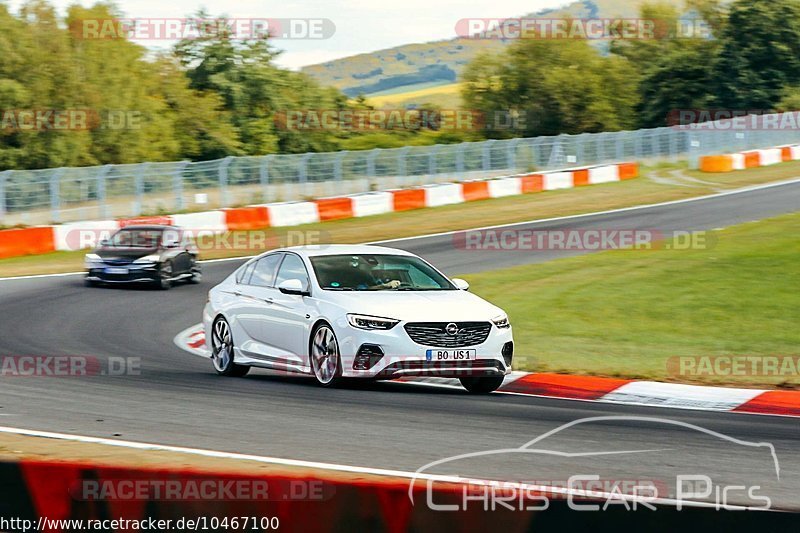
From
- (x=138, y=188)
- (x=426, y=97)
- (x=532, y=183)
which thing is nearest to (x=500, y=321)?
(x=138, y=188)

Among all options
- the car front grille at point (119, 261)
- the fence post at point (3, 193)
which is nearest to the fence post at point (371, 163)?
the fence post at point (3, 193)

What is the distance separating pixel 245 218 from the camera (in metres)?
30.8

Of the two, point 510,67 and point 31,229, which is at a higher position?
point 510,67

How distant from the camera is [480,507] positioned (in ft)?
15.5

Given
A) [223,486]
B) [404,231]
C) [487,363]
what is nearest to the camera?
[223,486]

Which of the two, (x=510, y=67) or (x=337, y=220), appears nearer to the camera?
(x=337, y=220)

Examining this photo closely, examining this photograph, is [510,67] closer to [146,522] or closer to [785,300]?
[785,300]

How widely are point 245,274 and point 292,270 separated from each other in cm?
97

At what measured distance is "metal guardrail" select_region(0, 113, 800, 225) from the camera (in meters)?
29.5

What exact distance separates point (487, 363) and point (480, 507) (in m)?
6.60

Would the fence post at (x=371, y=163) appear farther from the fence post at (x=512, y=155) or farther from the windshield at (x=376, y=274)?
the windshield at (x=376, y=274)

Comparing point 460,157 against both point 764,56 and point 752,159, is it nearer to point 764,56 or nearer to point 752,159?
point 752,159


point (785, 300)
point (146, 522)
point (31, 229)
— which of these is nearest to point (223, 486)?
point (146, 522)

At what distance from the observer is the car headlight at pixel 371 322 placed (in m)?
11.2
